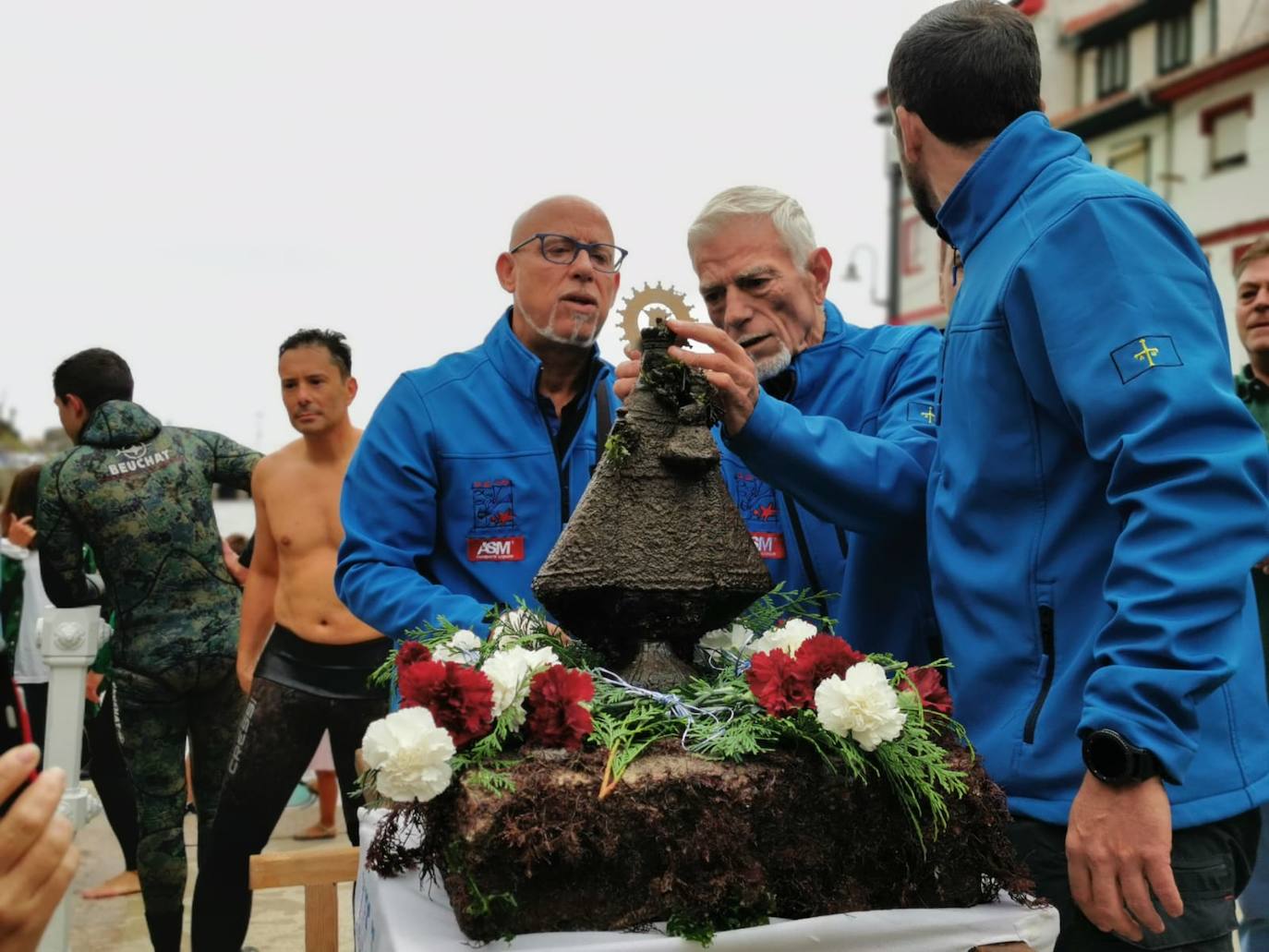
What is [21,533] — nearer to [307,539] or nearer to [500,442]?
[307,539]

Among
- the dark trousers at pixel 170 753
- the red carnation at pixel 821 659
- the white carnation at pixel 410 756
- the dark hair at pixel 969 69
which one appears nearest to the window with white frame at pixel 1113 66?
the dark trousers at pixel 170 753

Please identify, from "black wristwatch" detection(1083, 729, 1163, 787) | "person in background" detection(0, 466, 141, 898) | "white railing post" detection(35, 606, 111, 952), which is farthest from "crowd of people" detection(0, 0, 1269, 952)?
"person in background" detection(0, 466, 141, 898)

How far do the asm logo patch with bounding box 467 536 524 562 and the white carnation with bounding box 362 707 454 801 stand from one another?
124 centimetres

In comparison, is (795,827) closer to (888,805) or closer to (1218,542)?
(888,805)

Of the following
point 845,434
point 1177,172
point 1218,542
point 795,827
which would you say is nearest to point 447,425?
point 845,434

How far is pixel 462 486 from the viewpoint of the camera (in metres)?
2.97

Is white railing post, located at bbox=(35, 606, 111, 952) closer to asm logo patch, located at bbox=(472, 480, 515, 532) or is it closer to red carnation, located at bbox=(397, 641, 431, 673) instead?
asm logo patch, located at bbox=(472, 480, 515, 532)

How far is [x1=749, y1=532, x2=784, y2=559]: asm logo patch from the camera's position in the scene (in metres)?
2.80

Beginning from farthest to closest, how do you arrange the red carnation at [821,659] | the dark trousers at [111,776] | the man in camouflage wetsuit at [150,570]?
the dark trousers at [111,776], the man in camouflage wetsuit at [150,570], the red carnation at [821,659]

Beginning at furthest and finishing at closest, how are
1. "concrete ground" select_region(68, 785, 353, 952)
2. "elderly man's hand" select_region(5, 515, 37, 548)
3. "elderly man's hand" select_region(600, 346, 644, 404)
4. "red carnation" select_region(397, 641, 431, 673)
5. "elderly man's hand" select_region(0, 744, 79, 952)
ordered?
"elderly man's hand" select_region(5, 515, 37, 548) → "concrete ground" select_region(68, 785, 353, 952) → "elderly man's hand" select_region(600, 346, 644, 404) → "red carnation" select_region(397, 641, 431, 673) → "elderly man's hand" select_region(0, 744, 79, 952)

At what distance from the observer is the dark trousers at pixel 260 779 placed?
14.1 ft

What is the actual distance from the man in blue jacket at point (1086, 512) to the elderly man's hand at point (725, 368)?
344mm

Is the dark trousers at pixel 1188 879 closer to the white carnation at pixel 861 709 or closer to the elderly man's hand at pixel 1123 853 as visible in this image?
the elderly man's hand at pixel 1123 853

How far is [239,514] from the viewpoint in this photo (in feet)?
33.2
